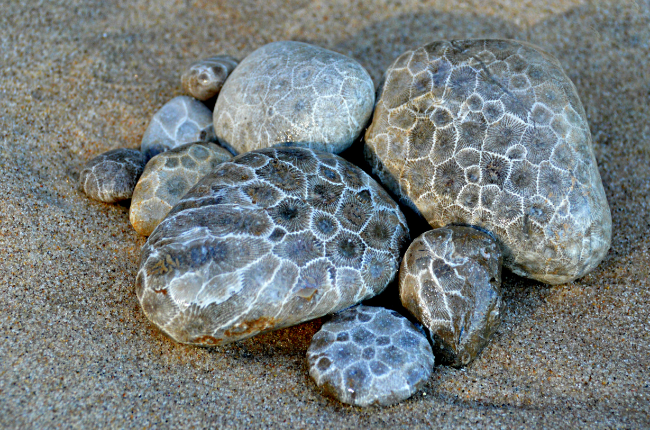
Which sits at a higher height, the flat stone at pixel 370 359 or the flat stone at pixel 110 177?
the flat stone at pixel 110 177

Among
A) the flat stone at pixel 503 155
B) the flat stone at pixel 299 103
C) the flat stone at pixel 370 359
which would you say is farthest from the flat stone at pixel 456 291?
the flat stone at pixel 299 103

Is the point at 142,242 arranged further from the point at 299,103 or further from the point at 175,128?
the point at 299,103

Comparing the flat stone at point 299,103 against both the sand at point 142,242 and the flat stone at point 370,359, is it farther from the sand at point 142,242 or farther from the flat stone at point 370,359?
the flat stone at point 370,359

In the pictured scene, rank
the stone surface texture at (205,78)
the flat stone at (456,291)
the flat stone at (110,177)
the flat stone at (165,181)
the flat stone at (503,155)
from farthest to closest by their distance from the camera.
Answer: the stone surface texture at (205,78), the flat stone at (110,177), the flat stone at (165,181), the flat stone at (503,155), the flat stone at (456,291)

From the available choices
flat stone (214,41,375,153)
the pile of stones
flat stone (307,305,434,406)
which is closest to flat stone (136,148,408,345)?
the pile of stones

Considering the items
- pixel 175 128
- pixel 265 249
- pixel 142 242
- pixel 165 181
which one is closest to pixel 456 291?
pixel 265 249

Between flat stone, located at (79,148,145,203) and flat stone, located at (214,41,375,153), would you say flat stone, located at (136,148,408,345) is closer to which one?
flat stone, located at (214,41,375,153)

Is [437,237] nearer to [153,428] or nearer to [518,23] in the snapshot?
[153,428]
